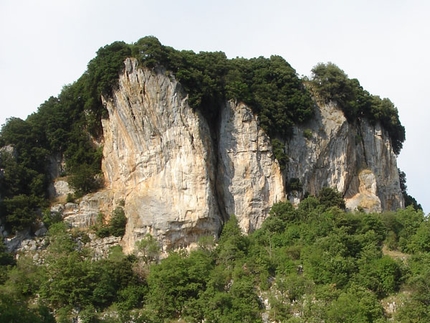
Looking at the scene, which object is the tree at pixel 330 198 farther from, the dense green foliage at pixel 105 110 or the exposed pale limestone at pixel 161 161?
the exposed pale limestone at pixel 161 161

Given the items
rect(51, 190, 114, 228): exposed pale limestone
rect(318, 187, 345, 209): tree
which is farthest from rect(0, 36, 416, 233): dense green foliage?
rect(318, 187, 345, 209): tree

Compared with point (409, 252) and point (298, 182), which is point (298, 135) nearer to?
point (298, 182)

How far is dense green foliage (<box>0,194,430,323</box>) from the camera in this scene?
30.8m

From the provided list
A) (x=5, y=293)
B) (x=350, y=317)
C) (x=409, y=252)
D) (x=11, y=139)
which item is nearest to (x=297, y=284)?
(x=350, y=317)

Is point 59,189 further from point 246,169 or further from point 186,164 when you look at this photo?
point 246,169

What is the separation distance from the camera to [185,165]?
125 ft

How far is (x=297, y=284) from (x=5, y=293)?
13.8m

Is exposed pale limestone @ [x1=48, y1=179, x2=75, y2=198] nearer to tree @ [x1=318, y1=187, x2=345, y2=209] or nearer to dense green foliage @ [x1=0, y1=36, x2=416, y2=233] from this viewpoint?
dense green foliage @ [x1=0, y1=36, x2=416, y2=233]

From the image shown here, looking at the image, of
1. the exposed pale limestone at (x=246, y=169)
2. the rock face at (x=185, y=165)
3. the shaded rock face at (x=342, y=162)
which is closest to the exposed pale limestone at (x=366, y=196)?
the shaded rock face at (x=342, y=162)

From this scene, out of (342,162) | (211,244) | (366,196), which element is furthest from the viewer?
(342,162)

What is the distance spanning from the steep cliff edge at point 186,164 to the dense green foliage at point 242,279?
70.6 inches

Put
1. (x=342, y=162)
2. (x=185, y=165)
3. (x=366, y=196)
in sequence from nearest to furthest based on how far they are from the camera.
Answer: (x=185, y=165), (x=366, y=196), (x=342, y=162)

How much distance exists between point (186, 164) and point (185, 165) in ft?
0.27

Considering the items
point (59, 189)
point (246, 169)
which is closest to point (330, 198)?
point (246, 169)
